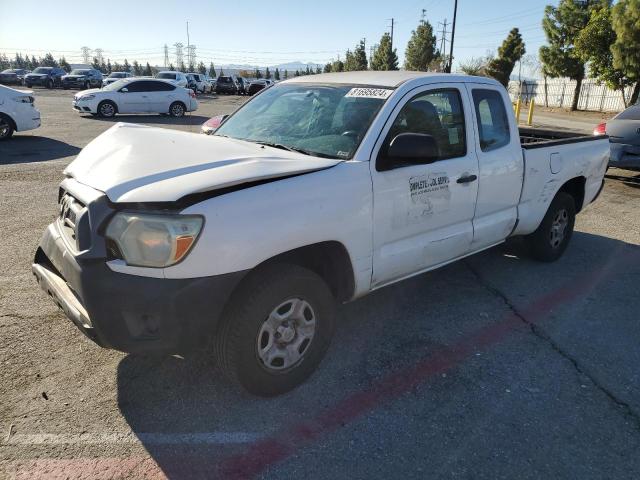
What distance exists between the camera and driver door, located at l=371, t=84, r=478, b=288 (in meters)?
3.27

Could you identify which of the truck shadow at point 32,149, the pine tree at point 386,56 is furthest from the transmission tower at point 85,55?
the truck shadow at point 32,149

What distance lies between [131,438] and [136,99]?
20.0 meters

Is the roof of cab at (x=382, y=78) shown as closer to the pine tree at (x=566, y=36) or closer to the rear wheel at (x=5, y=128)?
the rear wheel at (x=5, y=128)

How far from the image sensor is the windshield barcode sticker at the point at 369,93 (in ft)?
11.4

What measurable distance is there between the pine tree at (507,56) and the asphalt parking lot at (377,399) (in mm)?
46480

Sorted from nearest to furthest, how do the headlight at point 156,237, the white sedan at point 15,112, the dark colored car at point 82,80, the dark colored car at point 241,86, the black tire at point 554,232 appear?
the headlight at point 156,237 → the black tire at point 554,232 → the white sedan at point 15,112 → the dark colored car at point 82,80 → the dark colored car at point 241,86

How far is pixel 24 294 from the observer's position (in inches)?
166

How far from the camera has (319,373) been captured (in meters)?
3.29

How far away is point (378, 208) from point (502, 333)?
154 centimetres

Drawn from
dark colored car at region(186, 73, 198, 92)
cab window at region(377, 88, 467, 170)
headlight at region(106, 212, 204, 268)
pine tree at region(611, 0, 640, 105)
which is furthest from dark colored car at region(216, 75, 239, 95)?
headlight at region(106, 212, 204, 268)

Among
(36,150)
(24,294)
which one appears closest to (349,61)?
(36,150)

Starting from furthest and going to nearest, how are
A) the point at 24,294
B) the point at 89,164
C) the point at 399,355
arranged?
the point at 24,294 → the point at 399,355 → the point at 89,164

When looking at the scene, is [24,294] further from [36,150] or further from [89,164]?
[36,150]

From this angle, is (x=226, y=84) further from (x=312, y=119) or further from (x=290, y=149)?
(x=290, y=149)
